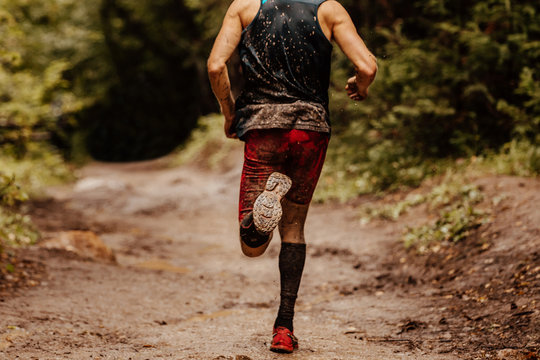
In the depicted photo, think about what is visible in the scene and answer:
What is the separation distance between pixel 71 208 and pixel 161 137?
71.3 feet

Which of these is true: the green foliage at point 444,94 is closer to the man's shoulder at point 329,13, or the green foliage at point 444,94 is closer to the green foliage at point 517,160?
the green foliage at point 517,160

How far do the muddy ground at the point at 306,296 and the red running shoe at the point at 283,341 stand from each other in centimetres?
5

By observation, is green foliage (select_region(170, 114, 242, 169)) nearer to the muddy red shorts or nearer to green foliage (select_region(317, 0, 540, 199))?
green foliage (select_region(317, 0, 540, 199))

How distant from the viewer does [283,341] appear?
2.76m

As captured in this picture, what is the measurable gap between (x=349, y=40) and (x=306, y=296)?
2.70 meters

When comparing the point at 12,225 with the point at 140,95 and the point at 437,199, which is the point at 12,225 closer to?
the point at 437,199

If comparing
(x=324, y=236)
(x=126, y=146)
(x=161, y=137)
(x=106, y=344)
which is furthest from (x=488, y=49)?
(x=126, y=146)

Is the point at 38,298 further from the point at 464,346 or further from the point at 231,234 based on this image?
the point at 231,234

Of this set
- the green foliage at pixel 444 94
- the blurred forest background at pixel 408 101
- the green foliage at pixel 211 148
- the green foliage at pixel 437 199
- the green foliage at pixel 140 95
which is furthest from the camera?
the green foliage at pixel 140 95

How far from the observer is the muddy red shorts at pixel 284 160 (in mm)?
2789

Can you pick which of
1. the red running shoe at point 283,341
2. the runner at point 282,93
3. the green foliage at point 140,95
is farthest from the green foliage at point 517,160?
the green foliage at point 140,95

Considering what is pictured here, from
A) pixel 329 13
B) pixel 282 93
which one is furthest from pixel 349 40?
pixel 282 93

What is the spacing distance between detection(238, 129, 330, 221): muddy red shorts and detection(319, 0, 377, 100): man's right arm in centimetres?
44

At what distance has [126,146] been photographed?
109 ft
